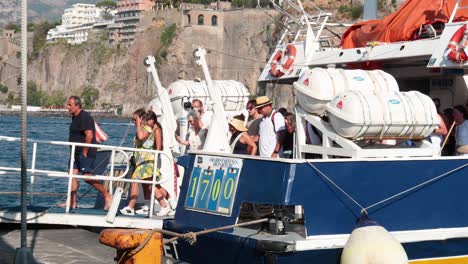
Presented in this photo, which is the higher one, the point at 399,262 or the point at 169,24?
the point at 169,24

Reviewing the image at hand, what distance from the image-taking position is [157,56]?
430ft

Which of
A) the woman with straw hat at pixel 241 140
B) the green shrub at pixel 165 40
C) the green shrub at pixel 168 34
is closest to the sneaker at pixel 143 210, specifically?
the woman with straw hat at pixel 241 140

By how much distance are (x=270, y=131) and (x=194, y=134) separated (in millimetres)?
1863

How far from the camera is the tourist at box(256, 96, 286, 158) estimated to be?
9.87 metres

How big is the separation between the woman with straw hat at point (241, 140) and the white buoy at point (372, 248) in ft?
6.98

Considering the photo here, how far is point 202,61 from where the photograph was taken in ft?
35.6

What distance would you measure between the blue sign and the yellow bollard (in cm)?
192

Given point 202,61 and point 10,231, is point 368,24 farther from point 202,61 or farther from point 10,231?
point 10,231

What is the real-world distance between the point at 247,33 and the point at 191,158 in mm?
108545

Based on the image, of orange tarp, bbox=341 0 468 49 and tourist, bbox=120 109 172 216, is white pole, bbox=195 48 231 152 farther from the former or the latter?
orange tarp, bbox=341 0 468 49

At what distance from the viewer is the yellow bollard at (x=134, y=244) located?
702 cm

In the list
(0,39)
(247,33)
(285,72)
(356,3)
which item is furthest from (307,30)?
(0,39)

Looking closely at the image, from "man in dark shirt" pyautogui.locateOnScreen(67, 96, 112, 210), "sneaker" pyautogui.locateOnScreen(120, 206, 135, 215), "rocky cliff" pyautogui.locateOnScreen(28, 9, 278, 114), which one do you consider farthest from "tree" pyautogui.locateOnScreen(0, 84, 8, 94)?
"sneaker" pyautogui.locateOnScreen(120, 206, 135, 215)

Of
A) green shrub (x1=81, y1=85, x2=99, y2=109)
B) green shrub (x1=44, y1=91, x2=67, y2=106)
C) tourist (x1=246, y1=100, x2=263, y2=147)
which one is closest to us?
tourist (x1=246, y1=100, x2=263, y2=147)
